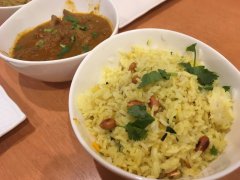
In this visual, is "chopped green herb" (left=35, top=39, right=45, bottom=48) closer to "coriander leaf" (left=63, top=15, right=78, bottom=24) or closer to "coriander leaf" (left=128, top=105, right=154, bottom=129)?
"coriander leaf" (left=63, top=15, right=78, bottom=24)

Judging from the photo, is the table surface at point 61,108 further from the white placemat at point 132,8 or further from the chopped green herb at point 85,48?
the chopped green herb at point 85,48

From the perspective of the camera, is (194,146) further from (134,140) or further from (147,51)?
(147,51)

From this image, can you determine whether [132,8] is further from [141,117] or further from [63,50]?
[141,117]

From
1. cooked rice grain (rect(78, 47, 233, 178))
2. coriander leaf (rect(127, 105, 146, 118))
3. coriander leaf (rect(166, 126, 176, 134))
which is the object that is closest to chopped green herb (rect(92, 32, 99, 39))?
cooked rice grain (rect(78, 47, 233, 178))

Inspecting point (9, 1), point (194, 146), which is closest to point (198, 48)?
point (194, 146)

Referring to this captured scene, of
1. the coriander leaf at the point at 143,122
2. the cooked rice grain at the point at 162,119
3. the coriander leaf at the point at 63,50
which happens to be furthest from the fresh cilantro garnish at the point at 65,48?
the coriander leaf at the point at 143,122

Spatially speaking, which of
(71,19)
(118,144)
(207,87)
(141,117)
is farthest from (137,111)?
(71,19)
